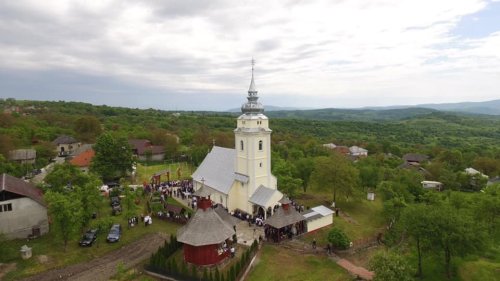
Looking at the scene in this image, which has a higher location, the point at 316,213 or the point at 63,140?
the point at 63,140

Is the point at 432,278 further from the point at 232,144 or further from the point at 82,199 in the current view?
the point at 232,144

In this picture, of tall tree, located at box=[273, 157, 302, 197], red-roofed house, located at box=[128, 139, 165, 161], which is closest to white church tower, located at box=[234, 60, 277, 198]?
tall tree, located at box=[273, 157, 302, 197]

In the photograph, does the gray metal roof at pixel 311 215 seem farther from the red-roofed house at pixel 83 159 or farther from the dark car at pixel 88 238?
the red-roofed house at pixel 83 159

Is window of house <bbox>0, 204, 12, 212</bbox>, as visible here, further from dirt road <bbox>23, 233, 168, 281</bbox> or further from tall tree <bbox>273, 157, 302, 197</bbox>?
tall tree <bbox>273, 157, 302, 197</bbox>

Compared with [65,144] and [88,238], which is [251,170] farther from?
[65,144]

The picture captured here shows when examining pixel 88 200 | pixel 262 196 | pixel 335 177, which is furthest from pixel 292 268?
pixel 88 200

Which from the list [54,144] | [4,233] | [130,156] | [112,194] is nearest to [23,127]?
[54,144]
